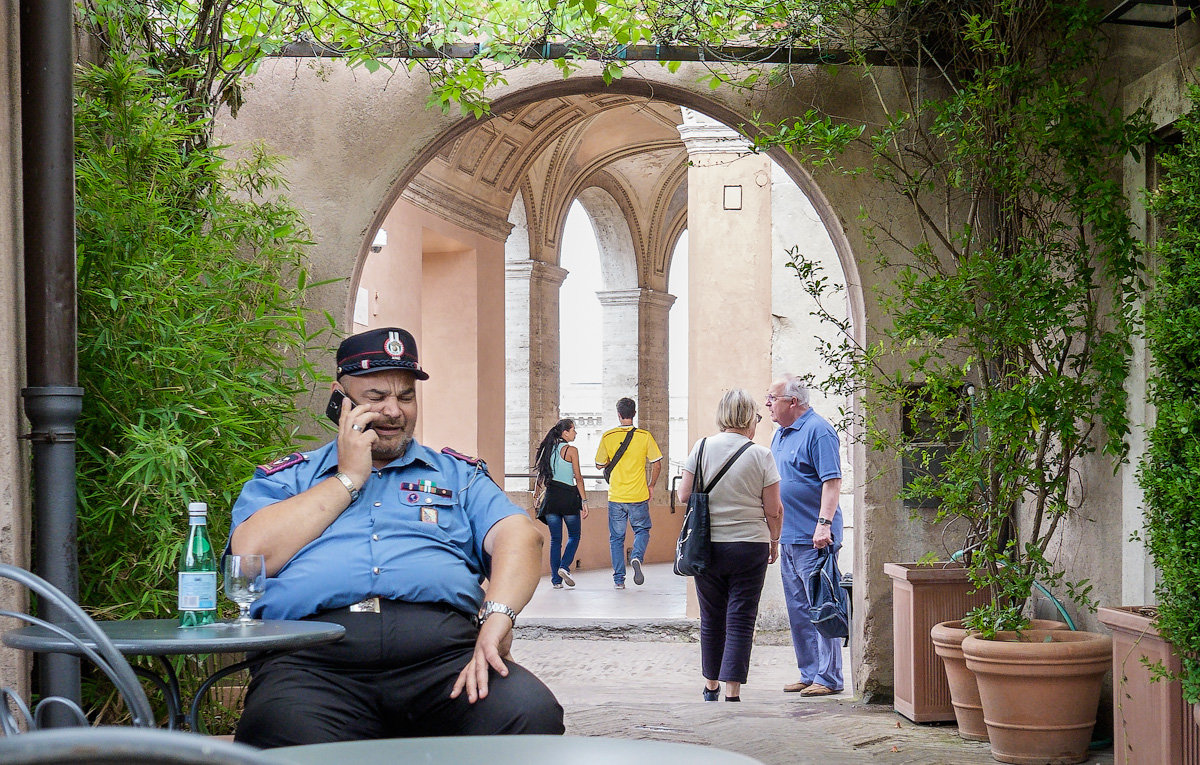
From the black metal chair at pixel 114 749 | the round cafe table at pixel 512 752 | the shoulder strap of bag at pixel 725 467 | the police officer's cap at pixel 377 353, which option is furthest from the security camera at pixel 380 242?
→ the black metal chair at pixel 114 749

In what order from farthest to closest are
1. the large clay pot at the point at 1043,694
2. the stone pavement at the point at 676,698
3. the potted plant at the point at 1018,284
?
the stone pavement at the point at 676,698
the potted plant at the point at 1018,284
the large clay pot at the point at 1043,694

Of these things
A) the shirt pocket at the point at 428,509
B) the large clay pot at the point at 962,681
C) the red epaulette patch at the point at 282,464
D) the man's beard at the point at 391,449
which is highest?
the man's beard at the point at 391,449

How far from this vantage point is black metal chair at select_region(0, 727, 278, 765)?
2.53 ft

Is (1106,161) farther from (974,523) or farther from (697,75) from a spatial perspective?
(697,75)

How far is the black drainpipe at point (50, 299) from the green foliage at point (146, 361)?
12.7 inches

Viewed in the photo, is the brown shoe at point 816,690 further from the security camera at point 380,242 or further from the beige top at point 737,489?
the security camera at point 380,242

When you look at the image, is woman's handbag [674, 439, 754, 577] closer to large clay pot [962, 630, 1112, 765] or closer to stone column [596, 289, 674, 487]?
large clay pot [962, 630, 1112, 765]

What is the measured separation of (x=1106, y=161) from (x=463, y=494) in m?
3.00

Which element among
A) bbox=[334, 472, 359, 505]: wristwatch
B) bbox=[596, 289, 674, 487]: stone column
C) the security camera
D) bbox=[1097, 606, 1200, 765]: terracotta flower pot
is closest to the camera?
bbox=[334, 472, 359, 505]: wristwatch

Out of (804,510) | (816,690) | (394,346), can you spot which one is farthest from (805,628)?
(394,346)

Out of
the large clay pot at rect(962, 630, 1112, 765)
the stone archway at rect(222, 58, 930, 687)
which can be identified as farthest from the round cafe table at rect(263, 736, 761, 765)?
the stone archway at rect(222, 58, 930, 687)

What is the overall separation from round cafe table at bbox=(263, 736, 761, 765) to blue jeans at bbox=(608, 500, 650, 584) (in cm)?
1021

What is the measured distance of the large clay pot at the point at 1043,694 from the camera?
175 inches

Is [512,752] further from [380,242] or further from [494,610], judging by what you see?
[380,242]
